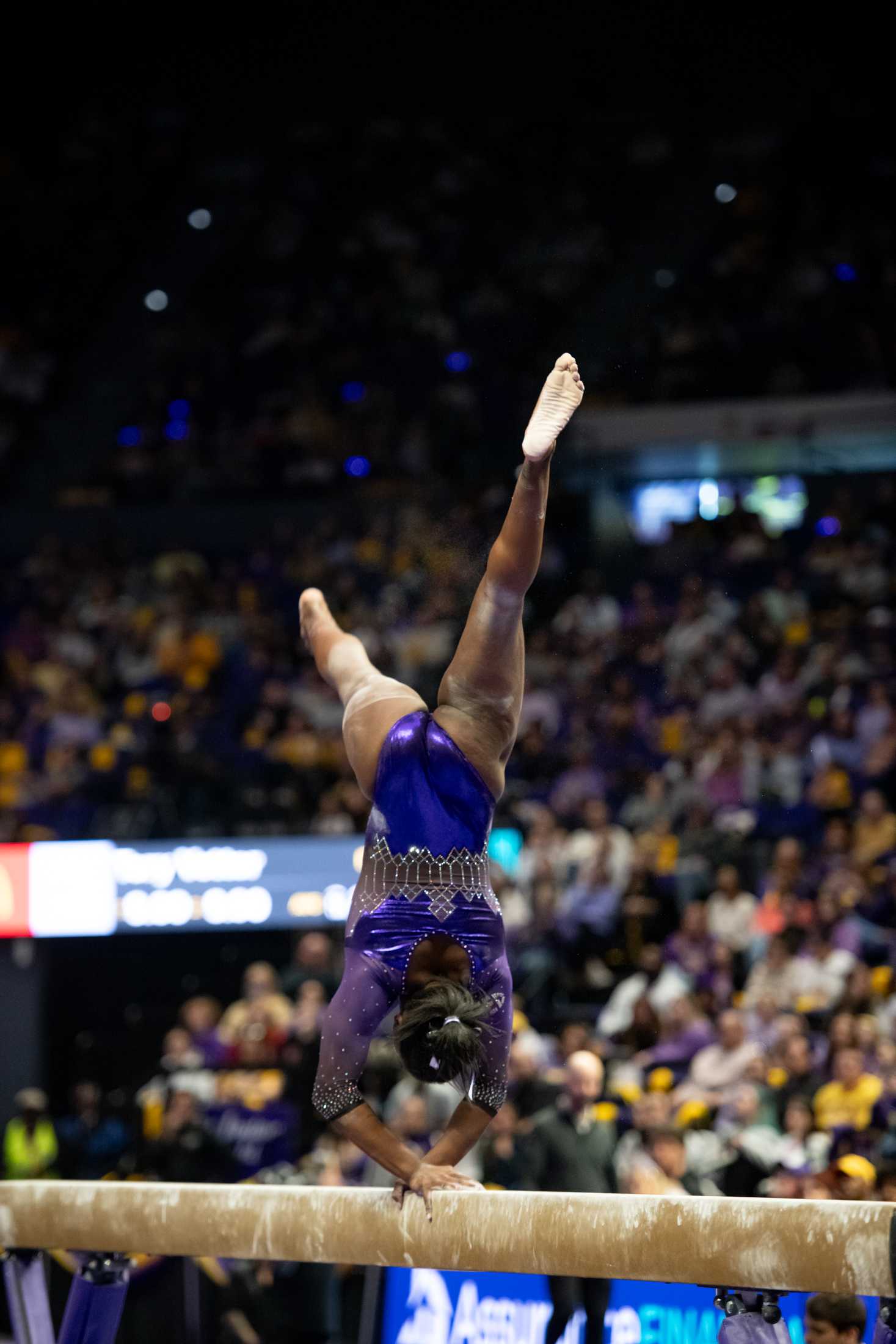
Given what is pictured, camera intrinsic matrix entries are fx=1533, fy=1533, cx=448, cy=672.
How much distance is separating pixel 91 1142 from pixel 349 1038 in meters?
5.66

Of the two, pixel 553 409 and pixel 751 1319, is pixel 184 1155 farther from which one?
pixel 553 409

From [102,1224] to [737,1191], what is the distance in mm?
3186

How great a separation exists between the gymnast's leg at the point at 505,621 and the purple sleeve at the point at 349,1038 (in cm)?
68

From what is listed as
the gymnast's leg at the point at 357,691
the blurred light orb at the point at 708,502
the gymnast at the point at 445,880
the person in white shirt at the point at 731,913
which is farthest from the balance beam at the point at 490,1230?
the blurred light orb at the point at 708,502

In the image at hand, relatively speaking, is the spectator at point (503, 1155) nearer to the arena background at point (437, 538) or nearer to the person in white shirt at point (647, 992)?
the arena background at point (437, 538)

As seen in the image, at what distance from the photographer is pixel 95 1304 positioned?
14.9ft

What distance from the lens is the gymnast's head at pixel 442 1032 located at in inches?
153

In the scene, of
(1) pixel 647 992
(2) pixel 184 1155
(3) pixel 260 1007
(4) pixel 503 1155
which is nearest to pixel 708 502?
(1) pixel 647 992

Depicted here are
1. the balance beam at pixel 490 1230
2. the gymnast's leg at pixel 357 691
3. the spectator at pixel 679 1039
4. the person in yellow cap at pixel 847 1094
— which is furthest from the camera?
the spectator at pixel 679 1039

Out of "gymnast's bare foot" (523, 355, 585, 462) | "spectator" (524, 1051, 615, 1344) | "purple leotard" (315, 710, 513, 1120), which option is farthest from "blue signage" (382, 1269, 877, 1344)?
"gymnast's bare foot" (523, 355, 585, 462)

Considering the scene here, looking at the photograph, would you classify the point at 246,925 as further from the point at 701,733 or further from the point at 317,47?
the point at 317,47

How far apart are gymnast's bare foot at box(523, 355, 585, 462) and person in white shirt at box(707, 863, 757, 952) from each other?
5.38 meters

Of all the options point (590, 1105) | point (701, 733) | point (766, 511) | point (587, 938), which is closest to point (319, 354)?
point (766, 511)

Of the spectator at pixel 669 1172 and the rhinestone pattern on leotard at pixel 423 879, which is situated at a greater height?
the rhinestone pattern on leotard at pixel 423 879
